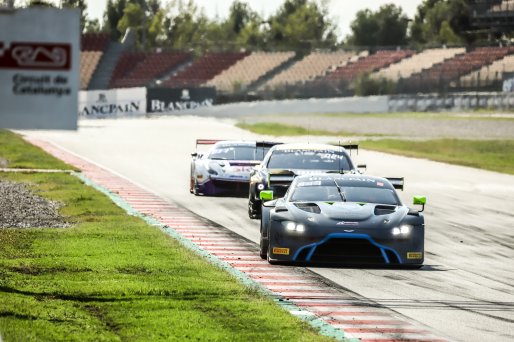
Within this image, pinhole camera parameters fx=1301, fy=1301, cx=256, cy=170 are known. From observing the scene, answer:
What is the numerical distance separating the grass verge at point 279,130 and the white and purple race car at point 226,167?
3986cm

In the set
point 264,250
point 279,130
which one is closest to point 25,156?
point 279,130

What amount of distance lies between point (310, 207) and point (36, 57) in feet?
20.1

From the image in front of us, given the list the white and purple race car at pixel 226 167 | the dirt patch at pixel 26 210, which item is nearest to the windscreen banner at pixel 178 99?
the dirt patch at pixel 26 210

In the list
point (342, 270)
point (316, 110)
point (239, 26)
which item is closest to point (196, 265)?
point (342, 270)

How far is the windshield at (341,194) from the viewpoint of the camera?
58.0 ft

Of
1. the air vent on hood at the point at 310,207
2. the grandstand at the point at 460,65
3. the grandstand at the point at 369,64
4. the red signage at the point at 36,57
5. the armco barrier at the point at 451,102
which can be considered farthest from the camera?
the grandstand at the point at 369,64

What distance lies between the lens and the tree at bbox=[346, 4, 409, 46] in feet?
426

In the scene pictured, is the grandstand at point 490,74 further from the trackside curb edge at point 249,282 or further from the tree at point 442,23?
the trackside curb edge at point 249,282

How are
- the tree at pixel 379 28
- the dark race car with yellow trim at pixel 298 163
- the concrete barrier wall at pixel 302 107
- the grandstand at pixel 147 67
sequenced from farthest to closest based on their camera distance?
the tree at pixel 379 28 < the grandstand at pixel 147 67 < the concrete barrier wall at pixel 302 107 < the dark race car with yellow trim at pixel 298 163

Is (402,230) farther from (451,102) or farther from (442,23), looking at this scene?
(442,23)

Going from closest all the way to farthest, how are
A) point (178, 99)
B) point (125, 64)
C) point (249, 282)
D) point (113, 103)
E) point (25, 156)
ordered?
point (249, 282), point (25, 156), point (113, 103), point (178, 99), point (125, 64)

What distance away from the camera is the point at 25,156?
48.5 meters

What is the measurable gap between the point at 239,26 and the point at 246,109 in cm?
8760

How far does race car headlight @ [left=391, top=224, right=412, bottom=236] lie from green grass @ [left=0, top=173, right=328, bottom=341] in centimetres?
227
